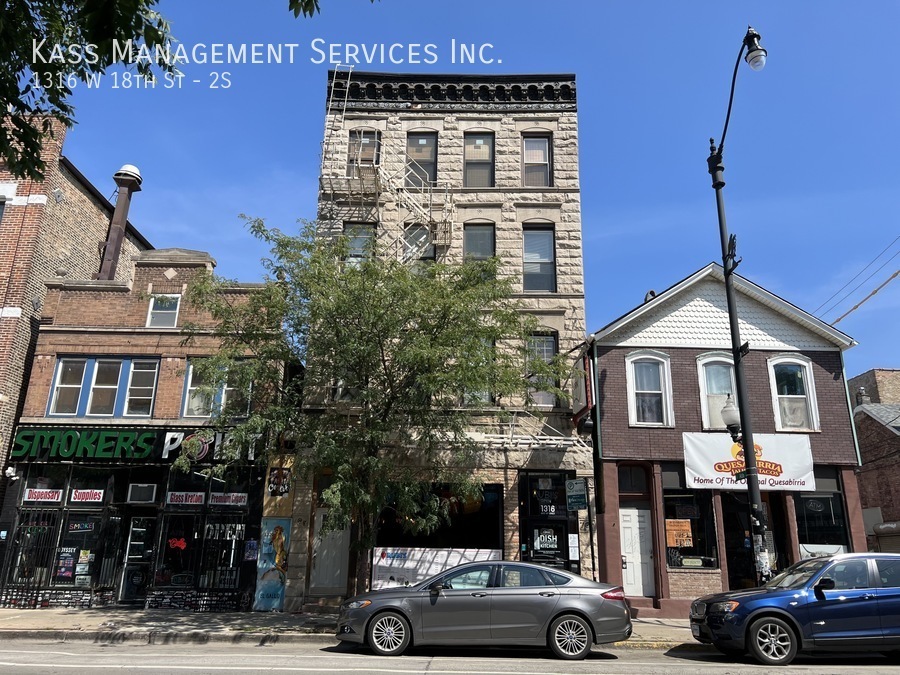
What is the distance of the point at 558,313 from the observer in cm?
1912

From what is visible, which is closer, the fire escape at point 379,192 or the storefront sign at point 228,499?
the storefront sign at point 228,499

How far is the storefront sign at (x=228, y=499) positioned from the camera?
17.5 metres

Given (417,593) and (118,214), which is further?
(118,214)

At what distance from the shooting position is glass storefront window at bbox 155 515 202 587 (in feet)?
55.6

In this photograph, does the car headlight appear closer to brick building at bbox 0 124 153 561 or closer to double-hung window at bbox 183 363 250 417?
double-hung window at bbox 183 363 250 417

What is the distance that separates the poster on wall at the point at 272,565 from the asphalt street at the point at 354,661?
14.6 feet

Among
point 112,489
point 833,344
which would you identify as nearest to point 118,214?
point 112,489

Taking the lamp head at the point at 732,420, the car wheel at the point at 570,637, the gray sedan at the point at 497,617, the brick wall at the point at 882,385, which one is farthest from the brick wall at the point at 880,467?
the car wheel at the point at 570,637

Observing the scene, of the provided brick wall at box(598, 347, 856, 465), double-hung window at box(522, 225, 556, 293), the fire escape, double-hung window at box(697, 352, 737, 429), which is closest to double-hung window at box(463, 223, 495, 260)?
the fire escape

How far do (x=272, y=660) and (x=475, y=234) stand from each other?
43.6 ft

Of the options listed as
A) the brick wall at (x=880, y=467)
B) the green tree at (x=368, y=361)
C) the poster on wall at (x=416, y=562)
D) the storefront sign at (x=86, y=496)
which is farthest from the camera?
the brick wall at (x=880, y=467)

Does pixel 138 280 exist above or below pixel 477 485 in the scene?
above

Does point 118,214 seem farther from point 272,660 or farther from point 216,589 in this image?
point 272,660

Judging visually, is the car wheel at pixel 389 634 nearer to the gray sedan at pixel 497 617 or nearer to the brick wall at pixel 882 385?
the gray sedan at pixel 497 617
